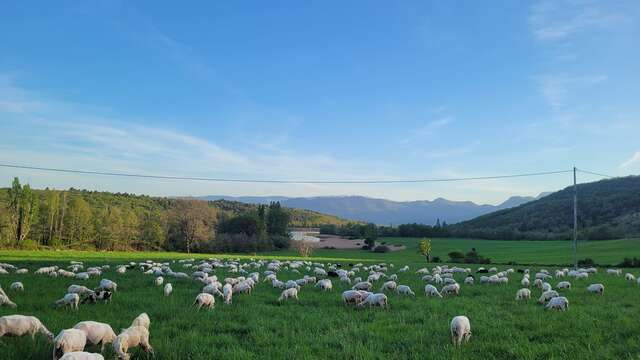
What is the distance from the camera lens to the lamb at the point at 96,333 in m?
10.3

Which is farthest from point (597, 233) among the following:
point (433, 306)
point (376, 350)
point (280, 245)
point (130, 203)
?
point (130, 203)

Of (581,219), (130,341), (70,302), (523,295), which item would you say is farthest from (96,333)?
(581,219)

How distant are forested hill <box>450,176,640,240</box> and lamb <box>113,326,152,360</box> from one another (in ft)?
366

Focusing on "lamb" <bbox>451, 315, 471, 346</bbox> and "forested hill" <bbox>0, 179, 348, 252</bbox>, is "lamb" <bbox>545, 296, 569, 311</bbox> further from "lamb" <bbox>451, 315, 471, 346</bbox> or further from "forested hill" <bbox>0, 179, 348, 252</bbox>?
"forested hill" <bbox>0, 179, 348, 252</bbox>

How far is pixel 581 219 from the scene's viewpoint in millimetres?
121938

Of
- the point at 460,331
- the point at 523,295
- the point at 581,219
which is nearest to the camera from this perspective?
the point at 460,331

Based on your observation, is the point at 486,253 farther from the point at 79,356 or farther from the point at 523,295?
the point at 79,356

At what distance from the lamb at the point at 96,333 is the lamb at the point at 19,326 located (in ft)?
4.45

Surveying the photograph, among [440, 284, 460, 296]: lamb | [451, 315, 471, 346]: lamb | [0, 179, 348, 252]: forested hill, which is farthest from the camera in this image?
[0, 179, 348, 252]: forested hill

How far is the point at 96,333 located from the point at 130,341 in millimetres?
1010

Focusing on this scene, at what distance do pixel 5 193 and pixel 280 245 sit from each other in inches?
2316

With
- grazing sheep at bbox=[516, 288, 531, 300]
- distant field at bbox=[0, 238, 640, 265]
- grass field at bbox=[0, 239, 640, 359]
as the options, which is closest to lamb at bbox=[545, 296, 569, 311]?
grass field at bbox=[0, 239, 640, 359]

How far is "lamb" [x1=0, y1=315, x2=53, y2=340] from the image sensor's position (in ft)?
36.0

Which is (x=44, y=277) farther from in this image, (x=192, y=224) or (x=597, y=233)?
(x=597, y=233)
